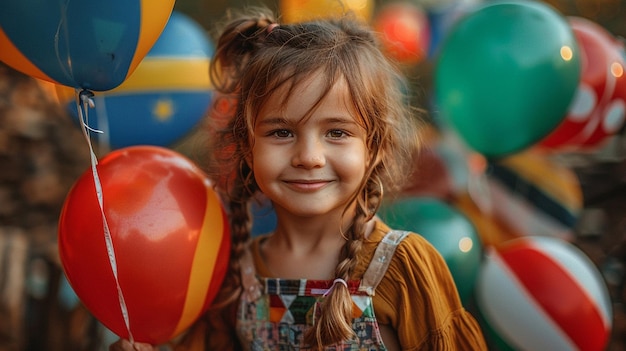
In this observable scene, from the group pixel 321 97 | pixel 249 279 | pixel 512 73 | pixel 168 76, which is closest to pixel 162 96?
pixel 168 76

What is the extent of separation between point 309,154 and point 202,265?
354 millimetres

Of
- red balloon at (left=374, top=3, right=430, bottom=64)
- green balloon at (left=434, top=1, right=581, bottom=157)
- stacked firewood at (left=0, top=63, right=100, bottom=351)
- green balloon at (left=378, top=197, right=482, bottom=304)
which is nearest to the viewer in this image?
green balloon at (left=378, top=197, right=482, bottom=304)

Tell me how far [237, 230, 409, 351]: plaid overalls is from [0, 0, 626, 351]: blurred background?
44 cm

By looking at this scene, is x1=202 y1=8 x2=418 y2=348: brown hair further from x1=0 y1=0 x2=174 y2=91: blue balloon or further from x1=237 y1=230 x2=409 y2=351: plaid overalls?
x1=0 y1=0 x2=174 y2=91: blue balloon

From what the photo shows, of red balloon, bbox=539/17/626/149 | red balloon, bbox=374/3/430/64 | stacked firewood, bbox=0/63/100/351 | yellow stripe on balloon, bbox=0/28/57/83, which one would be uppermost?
yellow stripe on balloon, bbox=0/28/57/83

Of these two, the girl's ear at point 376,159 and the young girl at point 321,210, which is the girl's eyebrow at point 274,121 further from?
the girl's ear at point 376,159

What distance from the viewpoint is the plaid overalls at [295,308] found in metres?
1.59

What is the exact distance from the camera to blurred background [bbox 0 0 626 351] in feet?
7.48

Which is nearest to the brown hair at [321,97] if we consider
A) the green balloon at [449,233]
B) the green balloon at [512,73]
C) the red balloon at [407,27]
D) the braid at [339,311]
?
the braid at [339,311]

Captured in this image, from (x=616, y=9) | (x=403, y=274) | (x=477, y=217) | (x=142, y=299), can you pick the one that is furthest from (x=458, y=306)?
(x=616, y=9)

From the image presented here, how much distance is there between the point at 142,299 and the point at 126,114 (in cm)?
110

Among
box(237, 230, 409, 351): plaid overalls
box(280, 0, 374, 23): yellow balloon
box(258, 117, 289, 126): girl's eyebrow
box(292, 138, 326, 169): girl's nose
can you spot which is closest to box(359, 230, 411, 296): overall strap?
box(237, 230, 409, 351): plaid overalls

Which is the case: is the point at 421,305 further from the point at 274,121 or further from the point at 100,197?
the point at 100,197

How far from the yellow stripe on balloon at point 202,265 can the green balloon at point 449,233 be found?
79cm
